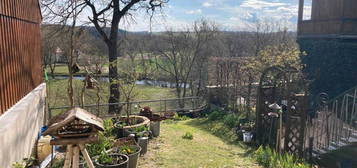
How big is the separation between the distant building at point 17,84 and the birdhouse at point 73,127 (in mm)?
A: 906

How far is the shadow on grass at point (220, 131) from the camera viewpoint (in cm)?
788

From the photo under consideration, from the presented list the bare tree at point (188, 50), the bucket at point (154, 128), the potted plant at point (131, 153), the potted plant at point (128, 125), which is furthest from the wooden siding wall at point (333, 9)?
the bare tree at point (188, 50)

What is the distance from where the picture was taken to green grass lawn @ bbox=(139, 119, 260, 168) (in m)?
6.08

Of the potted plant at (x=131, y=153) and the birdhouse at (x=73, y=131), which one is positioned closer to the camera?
the birdhouse at (x=73, y=131)

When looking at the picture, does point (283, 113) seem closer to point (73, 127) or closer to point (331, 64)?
point (331, 64)

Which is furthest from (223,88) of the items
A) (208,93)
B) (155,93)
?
(155,93)

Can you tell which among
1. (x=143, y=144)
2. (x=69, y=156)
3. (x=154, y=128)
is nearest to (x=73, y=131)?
(x=69, y=156)

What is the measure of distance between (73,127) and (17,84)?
230 centimetres

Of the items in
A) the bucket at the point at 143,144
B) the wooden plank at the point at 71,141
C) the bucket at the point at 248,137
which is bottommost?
the bucket at the point at 248,137

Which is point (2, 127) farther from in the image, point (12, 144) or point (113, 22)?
point (113, 22)

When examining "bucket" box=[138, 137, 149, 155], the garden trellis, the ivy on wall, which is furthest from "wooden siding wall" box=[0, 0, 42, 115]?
the ivy on wall

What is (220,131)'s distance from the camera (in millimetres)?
9484

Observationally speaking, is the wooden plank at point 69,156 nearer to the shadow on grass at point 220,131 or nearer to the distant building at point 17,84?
the distant building at point 17,84

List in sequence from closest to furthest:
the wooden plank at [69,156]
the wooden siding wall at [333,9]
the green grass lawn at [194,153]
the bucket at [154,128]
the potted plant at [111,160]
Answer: the wooden plank at [69,156], the potted plant at [111,160], the green grass lawn at [194,153], the bucket at [154,128], the wooden siding wall at [333,9]
